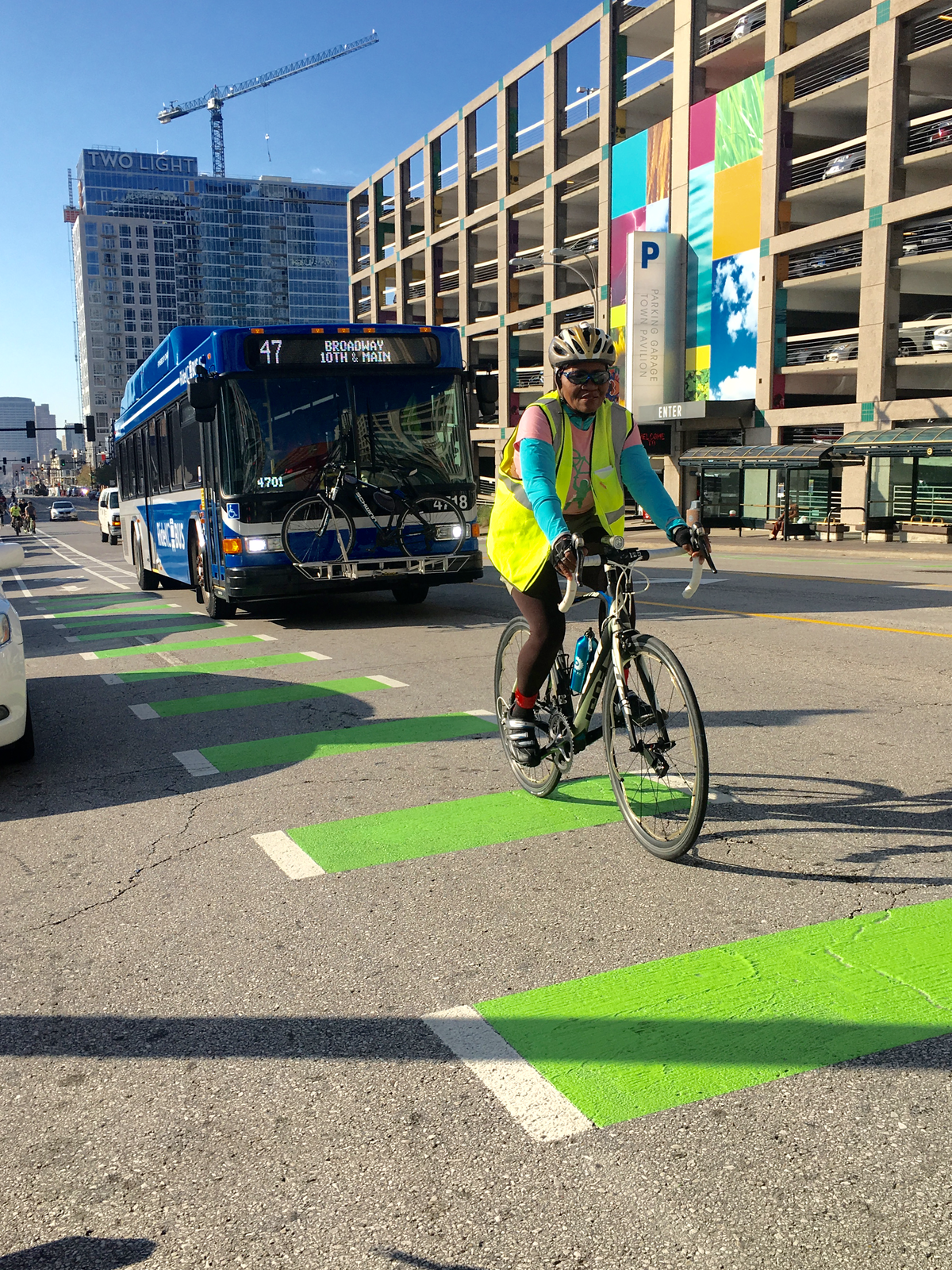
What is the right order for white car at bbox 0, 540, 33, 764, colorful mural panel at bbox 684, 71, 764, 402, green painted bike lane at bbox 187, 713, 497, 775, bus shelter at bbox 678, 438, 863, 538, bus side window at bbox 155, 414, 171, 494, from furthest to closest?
colorful mural panel at bbox 684, 71, 764, 402 < bus shelter at bbox 678, 438, 863, 538 < bus side window at bbox 155, 414, 171, 494 < green painted bike lane at bbox 187, 713, 497, 775 < white car at bbox 0, 540, 33, 764

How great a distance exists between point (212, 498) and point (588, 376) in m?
9.29

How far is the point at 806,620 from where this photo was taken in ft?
39.8

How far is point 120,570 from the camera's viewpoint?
28.6m

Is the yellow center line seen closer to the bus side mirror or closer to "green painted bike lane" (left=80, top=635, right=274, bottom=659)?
"green painted bike lane" (left=80, top=635, right=274, bottom=659)

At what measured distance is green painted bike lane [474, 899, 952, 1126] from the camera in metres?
2.91

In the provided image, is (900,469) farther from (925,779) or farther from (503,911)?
(503,911)

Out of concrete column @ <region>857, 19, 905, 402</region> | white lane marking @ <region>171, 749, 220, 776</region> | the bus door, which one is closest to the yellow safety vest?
white lane marking @ <region>171, 749, 220, 776</region>

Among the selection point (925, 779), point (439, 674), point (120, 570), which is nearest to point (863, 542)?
point (120, 570)

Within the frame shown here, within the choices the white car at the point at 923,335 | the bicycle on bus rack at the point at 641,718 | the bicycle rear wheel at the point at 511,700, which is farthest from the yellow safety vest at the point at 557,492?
the white car at the point at 923,335

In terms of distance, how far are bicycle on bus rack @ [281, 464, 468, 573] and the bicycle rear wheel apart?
6981 mm

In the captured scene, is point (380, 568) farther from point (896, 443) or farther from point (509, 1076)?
point (896, 443)

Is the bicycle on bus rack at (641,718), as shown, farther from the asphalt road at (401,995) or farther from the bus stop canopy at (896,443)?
the bus stop canopy at (896,443)

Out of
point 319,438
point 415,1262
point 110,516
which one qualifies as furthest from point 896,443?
point 415,1262

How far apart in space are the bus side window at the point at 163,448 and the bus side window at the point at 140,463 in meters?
1.78
